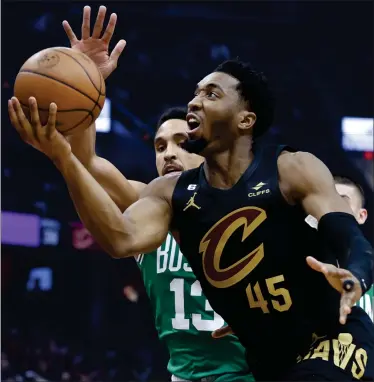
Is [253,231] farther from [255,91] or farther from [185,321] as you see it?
[185,321]

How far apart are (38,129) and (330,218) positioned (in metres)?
1.20

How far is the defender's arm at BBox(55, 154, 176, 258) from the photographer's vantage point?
3465mm

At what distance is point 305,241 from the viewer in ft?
12.2

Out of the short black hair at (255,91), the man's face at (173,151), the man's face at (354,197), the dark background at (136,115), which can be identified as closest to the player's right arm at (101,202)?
the short black hair at (255,91)

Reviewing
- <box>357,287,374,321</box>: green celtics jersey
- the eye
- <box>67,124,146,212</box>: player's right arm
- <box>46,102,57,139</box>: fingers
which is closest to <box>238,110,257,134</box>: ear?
the eye

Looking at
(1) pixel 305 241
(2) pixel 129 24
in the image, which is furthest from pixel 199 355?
(2) pixel 129 24

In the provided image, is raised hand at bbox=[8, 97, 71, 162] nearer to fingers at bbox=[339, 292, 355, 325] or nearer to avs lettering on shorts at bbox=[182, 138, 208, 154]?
avs lettering on shorts at bbox=[182, 138, 208, 154]

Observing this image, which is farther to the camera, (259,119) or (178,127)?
(178,127)

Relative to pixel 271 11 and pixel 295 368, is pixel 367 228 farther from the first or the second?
pixel 295 368

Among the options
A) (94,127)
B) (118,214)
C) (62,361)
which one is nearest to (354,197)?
(94,127)

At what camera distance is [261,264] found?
12.2 feet

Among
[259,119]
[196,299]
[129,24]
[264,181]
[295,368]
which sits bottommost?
[295,368]

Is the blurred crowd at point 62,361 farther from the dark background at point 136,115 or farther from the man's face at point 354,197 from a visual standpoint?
Result: the man's face at point 354,197

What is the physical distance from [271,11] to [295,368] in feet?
29.0
